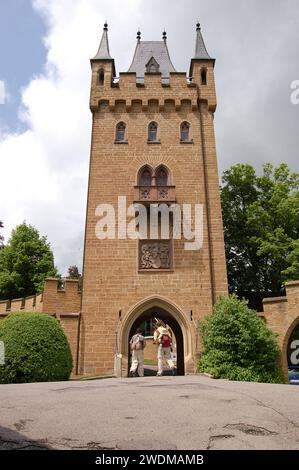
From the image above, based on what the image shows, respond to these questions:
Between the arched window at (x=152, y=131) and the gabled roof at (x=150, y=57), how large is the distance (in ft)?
14.0

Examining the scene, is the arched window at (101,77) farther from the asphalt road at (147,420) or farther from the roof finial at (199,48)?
the asphalt road at (147,420)

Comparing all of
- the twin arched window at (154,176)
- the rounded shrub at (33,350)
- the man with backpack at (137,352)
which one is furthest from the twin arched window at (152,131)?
the rounded shrub at (33,350)

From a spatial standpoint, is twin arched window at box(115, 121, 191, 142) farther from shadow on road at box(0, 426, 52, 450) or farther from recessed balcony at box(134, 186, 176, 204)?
shadow on road at box(0, 426, 52, 450)

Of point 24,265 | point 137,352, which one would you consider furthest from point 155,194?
point 24,265

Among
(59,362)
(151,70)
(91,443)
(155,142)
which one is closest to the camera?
(91,443)

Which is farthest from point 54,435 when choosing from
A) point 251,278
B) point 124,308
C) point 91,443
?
point 251,278

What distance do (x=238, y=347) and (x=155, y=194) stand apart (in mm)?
7870

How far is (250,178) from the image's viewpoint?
84.8 feet

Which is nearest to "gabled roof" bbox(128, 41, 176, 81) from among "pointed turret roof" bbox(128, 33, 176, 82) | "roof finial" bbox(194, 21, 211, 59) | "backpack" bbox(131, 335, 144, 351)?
"pointed turret roof" bbox(128, 33, 176, 82)

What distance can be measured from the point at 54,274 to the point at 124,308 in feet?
53.8

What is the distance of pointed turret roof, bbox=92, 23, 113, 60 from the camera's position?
21547 millimetres

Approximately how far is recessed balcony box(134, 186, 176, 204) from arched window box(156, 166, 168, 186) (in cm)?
102

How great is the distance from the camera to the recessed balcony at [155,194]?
17547mm

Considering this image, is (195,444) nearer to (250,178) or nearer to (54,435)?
(54,435)
